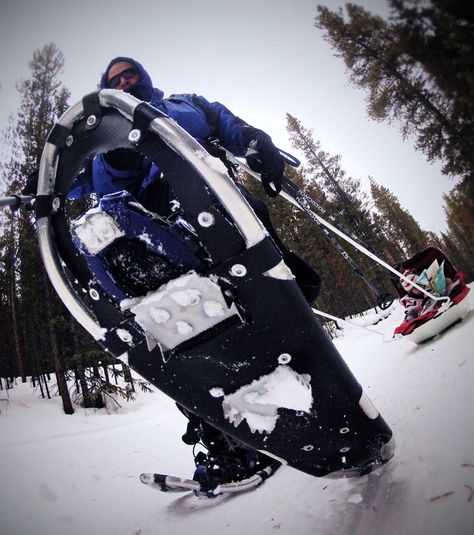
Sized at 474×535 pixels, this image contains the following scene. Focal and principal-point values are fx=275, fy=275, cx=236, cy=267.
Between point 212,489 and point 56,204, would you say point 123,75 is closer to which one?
point 56,204

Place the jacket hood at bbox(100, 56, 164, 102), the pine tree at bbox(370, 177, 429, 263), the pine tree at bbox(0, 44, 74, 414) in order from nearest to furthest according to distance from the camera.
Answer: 1. the jacket hood at bbox(100, 56, 164, 102)
2. the pine tree at bbox(0, 44, 74, 414)
3. the pine tree at bbox(370, 177, 429, 263)

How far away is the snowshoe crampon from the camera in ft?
2.87

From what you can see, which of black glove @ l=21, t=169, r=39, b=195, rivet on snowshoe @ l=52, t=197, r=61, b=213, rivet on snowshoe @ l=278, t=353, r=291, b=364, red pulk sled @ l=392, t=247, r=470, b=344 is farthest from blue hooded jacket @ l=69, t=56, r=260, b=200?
red pulk sled @ l=392, t=247, r=470, b=344

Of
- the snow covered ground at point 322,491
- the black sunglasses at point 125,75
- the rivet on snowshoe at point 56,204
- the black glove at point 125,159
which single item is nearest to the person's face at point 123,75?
the black sunglasses at point 125,75

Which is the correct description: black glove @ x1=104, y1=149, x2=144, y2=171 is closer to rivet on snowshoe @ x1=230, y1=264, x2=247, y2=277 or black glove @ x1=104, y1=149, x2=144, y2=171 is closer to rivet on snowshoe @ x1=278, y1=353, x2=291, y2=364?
rivet on snowshoe @ x1=230, y1=264, x2=247, y2=277

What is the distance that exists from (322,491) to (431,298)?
2.88 metres

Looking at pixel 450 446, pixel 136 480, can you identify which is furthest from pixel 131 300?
pixel 136 480

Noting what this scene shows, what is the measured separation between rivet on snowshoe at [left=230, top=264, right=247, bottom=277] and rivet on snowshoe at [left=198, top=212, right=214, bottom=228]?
0.15 meters

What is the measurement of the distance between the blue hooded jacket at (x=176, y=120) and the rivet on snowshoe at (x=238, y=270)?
0.82 meters

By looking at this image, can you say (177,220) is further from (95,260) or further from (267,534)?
(267,534)

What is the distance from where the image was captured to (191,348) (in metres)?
0.97

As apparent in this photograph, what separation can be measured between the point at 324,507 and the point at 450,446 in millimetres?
565

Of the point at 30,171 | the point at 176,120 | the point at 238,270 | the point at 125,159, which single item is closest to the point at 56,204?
the point at 125,159

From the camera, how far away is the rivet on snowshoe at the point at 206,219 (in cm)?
87
